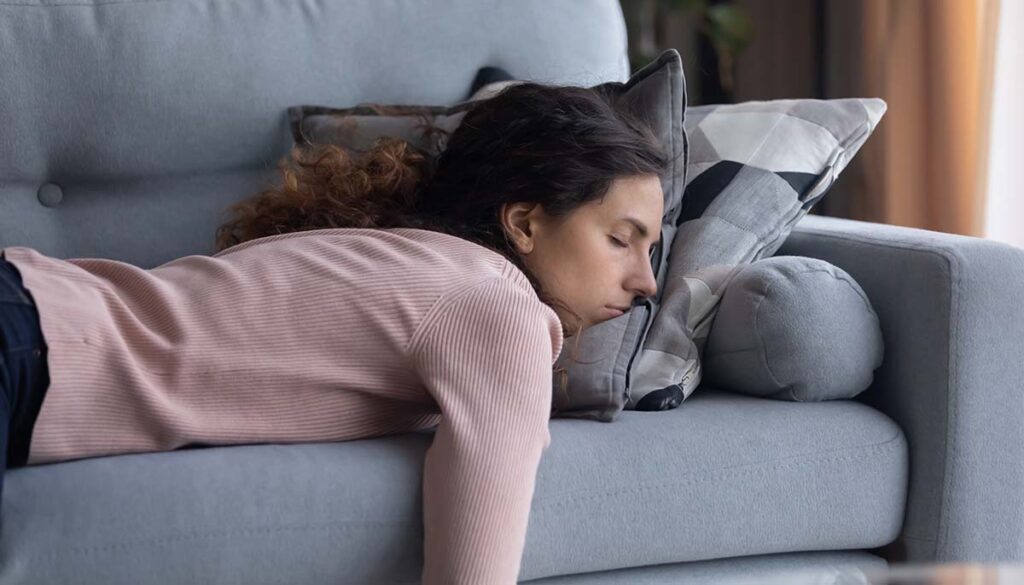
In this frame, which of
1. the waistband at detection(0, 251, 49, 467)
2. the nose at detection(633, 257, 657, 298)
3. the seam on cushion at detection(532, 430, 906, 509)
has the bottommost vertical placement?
the seam on cushion at detection(532, 430, 906, 509)

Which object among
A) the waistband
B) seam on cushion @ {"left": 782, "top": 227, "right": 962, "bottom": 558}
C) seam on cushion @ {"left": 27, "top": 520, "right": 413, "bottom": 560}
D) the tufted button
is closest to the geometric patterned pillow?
seam on cushion @ {"left": 782, "top": 227, "right": 962, "bottom": 558}

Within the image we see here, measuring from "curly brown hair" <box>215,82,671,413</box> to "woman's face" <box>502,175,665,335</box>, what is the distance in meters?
0.01

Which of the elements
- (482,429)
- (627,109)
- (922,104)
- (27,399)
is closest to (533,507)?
(482,429)

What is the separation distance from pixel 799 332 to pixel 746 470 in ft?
0.60

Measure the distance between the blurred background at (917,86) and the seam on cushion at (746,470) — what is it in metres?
1.22

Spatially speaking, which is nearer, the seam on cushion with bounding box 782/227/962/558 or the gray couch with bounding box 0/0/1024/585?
the gray couch with bounding box 0/0/1024/585

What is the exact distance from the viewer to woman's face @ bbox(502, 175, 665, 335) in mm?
1379

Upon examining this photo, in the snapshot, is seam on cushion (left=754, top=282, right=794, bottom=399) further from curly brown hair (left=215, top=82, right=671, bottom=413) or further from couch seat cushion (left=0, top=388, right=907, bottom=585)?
curly brown hair (left=215, top=82, right=671, bottom=413)

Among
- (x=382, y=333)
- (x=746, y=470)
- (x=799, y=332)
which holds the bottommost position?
(x=746, y=470)

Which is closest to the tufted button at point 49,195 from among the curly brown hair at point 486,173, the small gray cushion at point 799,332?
the curly brown hair at point 486,173

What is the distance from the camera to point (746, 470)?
1.27m

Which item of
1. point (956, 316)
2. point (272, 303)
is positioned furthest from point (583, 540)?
point (956, 316)

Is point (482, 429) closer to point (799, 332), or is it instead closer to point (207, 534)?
point (207, 534)

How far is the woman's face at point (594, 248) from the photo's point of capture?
A: 138cm
